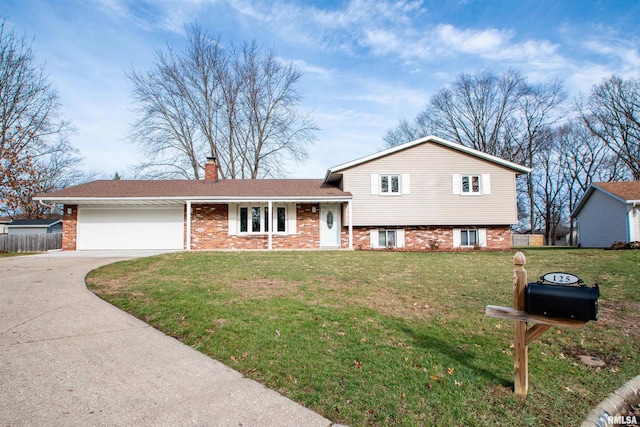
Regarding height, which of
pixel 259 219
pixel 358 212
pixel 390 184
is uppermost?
pixel 390 184

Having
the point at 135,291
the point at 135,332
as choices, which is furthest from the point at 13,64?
the point at 135,332

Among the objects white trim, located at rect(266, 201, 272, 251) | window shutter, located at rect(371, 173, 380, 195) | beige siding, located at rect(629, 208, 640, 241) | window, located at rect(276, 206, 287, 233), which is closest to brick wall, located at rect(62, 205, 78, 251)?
white trim, located at rect(266, 201, 272, 251)

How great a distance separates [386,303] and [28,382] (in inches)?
183

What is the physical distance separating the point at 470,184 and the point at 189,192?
1409cm

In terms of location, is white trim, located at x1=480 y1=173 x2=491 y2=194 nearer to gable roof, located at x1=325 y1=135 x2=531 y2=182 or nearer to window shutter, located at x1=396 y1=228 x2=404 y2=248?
gable roof, located at x1=325 y1=135 x2=531 y2=182

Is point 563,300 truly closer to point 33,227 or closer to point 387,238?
point 387,238


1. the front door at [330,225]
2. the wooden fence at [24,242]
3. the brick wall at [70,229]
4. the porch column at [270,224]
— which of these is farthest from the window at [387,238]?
the wooden fence at [24,242]

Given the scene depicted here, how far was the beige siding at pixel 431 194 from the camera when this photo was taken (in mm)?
17406

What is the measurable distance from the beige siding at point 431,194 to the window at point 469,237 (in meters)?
0.66

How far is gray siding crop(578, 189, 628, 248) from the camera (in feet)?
60.2

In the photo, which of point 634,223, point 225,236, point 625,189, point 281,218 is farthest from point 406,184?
point 625,189

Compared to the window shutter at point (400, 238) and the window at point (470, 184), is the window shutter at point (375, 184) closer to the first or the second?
the window shutter at point (400, 238)

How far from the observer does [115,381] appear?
3.16m

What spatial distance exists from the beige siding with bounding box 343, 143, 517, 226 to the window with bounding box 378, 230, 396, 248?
679mm
